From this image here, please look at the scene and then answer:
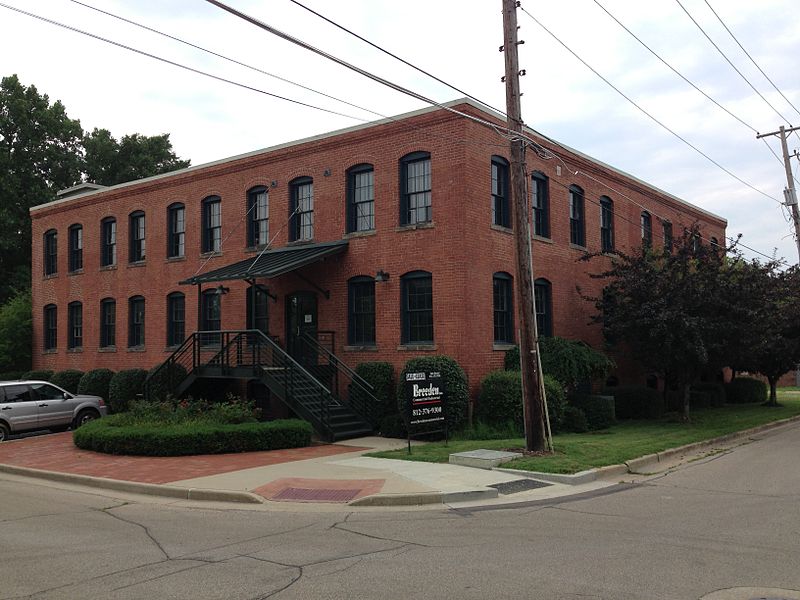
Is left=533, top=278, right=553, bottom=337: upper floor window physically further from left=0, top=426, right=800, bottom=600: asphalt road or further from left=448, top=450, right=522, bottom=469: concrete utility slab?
left=0, top=426, right=800, bottom=600: asphalt road

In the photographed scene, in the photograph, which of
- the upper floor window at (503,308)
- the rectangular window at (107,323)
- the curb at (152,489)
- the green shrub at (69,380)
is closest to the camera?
the curb at (152,489)

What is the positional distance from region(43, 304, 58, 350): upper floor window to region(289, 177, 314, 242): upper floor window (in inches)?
574

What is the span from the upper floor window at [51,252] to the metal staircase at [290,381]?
11.4 metres

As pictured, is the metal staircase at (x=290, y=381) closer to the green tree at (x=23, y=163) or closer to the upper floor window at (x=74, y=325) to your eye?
the upper floor window at (x=74, y=325)

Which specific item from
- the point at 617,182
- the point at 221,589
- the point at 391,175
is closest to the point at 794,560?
the point at 221,589

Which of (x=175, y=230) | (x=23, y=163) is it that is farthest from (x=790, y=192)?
Result: (x=23, y=163)

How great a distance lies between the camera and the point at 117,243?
27.7 metres

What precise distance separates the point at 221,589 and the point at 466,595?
6.82 ft

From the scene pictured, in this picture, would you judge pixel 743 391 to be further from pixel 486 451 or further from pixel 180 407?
pixel 180 407

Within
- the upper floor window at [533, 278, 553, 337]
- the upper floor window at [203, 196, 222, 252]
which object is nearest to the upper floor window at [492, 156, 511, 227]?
the upper floor window at [533, 278, 553, 337]

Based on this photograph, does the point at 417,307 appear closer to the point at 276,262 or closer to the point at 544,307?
the point at 276,262

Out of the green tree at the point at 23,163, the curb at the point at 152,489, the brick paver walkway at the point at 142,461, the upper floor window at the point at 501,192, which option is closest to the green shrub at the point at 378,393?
the brick paver walkway at the point at 142,461

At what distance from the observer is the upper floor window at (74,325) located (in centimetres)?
2920

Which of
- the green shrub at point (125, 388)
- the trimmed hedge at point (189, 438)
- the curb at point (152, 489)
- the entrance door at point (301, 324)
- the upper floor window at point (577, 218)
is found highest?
the upper floor window at point (577, 218)
